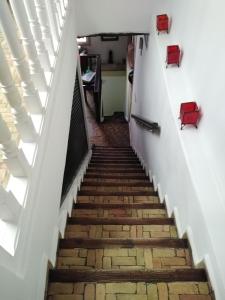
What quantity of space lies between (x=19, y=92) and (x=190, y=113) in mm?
1135

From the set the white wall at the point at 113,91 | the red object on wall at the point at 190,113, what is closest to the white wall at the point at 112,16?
the red object on wall at the point at 190,113

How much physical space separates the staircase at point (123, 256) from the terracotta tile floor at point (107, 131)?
4606 millimetres

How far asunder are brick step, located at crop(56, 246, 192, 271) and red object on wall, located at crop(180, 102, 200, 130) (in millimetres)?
951

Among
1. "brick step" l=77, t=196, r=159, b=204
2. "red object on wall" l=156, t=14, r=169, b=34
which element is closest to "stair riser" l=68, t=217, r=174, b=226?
"brick step" l=77, t=196, r=159, b=204

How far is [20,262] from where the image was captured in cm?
108

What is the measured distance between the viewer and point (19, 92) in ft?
4.03

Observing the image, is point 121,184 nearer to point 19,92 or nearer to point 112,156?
point 19,92

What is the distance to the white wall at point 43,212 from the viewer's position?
105cm

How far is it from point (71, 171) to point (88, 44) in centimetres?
553

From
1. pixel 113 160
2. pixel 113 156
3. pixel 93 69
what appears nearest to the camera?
pixel 113 160

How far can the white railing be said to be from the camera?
1032 mm

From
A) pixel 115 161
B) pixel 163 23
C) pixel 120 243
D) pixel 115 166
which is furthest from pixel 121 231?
pixel 115 161

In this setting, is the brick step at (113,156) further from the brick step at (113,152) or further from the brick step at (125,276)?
the brick step at (125,276)

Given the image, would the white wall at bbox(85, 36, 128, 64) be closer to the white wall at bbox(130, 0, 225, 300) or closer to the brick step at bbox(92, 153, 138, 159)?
the brick step at bbox(92, 153, 138, 159)
